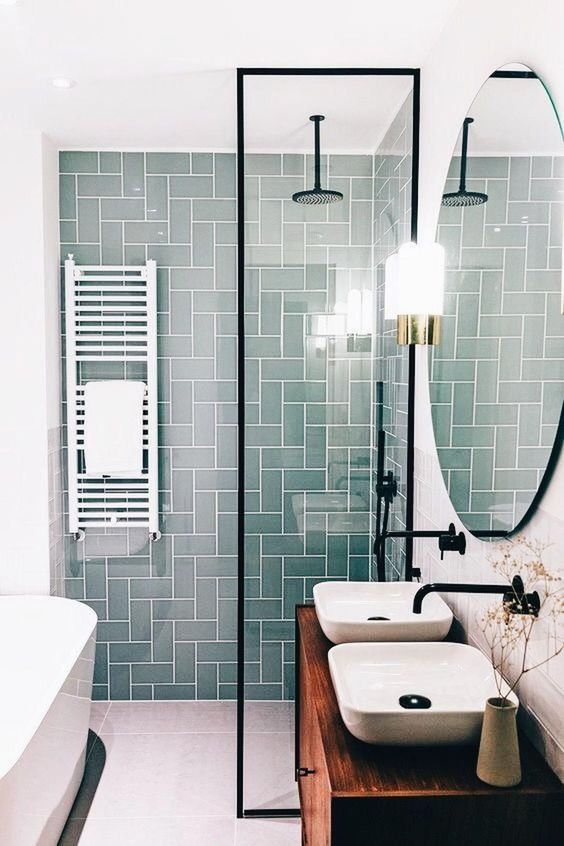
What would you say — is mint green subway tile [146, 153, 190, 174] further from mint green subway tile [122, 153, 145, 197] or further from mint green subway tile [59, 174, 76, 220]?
mint green subway tile [59, 174, 76, 220]

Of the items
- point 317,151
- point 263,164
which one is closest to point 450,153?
point 317,151

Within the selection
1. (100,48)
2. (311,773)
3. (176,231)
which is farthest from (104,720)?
(100,48)

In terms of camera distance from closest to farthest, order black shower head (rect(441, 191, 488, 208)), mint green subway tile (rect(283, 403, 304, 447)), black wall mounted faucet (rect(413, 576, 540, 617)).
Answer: black wall mounted faucet (rect(413, 576, 540, 617)), black shower head (rect(441, 191, 488, 208)), mint green subway tile (rect(283, 403, 304, 447))

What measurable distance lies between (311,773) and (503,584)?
2.51ft

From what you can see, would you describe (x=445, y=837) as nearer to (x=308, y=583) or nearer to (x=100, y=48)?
(x=308, y=583)

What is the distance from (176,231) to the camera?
Result: 377 cm

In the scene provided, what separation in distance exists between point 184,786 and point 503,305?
7.97ft

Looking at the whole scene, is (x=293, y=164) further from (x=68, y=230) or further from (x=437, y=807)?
(x=437, y=807)

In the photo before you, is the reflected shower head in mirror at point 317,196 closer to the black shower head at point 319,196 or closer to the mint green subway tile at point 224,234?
the black shower head at point 319,196

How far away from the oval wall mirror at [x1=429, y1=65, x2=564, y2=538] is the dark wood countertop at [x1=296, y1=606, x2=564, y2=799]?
51cm

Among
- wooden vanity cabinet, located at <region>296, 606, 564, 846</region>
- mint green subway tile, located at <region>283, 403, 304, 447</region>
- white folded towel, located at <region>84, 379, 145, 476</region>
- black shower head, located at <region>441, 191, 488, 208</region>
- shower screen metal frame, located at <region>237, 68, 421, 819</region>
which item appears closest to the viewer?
wooden vanity cabinet, located at <region>296, 606, 564, 846</region>

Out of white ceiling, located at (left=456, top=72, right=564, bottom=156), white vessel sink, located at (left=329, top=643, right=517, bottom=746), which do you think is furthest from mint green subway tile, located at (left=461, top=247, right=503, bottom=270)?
white vessel sink, located at (left=329, top=643, right=517, bottom=746)

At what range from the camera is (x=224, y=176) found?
12.3 ft

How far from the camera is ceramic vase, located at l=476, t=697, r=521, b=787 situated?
1465 mm
